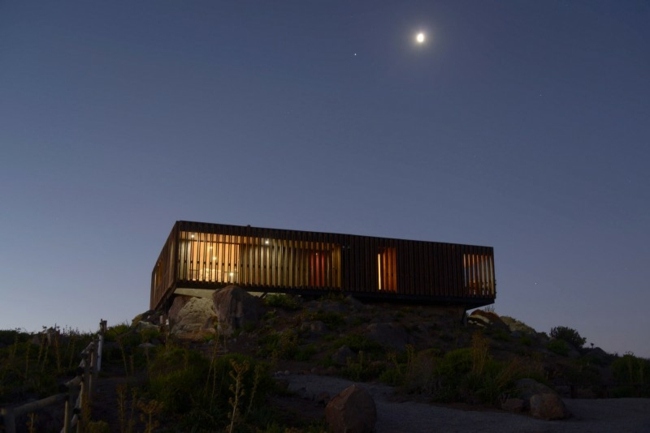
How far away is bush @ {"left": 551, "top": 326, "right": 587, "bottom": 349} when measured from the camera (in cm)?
2927

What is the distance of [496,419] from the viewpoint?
10.3 meters

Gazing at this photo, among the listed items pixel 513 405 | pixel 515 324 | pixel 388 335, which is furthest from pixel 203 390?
pixel 515 324

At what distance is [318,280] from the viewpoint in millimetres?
28562

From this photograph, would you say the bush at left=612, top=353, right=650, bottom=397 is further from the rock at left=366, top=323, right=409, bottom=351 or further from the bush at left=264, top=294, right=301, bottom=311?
the bush at left=264, top=294, right=301, bottom=311

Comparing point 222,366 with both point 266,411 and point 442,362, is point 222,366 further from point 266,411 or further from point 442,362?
point 442,362

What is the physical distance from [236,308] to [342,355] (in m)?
6.64

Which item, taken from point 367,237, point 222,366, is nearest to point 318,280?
point 367,237

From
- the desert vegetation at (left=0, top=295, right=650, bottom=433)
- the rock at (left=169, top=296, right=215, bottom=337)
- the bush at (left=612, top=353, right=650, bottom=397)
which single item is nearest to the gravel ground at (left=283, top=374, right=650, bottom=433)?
the desert vegetation at (left=0, top=295, right=650, bottom=433)

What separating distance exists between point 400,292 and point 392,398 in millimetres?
17823

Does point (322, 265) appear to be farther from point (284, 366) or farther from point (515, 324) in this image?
point (515, 324)

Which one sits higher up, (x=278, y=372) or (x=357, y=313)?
(x=357, y=313)

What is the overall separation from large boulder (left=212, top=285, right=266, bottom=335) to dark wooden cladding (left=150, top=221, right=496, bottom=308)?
Answer: 218 cm

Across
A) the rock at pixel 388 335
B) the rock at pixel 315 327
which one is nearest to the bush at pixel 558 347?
the rock at pixel 388 335

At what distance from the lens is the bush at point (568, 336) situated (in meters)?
29.3
